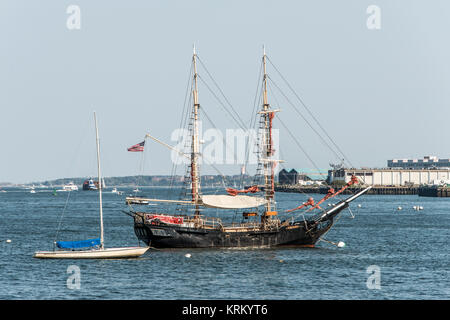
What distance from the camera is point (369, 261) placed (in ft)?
208

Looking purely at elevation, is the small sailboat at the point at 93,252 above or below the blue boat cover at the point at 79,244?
below

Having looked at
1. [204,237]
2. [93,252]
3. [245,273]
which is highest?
[204,237]

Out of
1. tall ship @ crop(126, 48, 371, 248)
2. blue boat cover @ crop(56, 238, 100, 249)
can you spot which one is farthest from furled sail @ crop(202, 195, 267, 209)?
blue boat cover @ crop(56, 238, 100, 249)

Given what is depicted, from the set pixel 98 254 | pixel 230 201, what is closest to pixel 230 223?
pixel 230 201

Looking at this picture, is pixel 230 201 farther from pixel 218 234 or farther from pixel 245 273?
pixel 245 273

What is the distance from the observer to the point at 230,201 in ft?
242

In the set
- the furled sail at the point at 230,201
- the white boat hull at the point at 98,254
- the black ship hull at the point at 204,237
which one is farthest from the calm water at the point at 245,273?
the furled sail at the point at 230,201

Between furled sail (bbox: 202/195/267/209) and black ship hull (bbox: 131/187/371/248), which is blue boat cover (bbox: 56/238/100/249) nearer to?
black ship hull (bbox: 131/187/371/248)

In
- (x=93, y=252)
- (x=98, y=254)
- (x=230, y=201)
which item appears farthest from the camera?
(x=230, y=201)

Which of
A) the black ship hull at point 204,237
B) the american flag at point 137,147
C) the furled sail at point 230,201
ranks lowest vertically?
the black ship hull at point 204,237

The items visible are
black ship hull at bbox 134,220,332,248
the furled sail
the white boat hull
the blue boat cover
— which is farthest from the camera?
the furled sail

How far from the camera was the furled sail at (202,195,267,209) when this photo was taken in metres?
73.1

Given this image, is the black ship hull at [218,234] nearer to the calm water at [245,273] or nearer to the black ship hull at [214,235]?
the black ship hull at [214,235]

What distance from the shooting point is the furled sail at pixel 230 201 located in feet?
240
